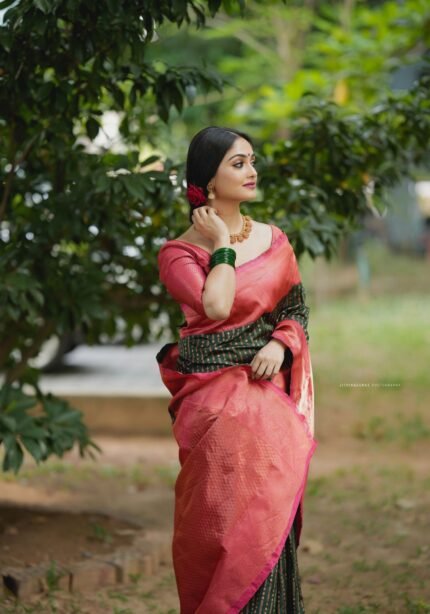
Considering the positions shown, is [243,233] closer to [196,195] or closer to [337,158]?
[196,195]

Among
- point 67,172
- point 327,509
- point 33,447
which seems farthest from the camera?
point 327,509

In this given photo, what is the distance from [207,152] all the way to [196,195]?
0.52ft

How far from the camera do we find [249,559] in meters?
3.14

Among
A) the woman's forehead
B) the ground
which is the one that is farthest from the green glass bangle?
the ground

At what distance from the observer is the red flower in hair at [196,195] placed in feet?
10.8

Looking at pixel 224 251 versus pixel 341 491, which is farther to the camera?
pixel 341 491

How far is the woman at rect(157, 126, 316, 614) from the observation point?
10.3 ft

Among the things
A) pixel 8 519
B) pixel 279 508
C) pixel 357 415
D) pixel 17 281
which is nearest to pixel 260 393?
pixel 279 508

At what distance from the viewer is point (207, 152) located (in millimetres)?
3234

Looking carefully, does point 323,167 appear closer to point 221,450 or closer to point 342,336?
point 221,450

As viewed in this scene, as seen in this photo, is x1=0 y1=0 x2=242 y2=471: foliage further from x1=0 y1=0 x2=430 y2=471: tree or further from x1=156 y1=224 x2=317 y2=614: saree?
x1=156 y1=224 x2=317 y2=614: saree

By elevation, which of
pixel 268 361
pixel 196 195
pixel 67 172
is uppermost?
pixel 67 172

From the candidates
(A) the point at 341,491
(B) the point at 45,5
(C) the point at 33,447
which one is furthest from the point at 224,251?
(A) the point at 341,491

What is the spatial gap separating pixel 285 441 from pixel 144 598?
159cm
